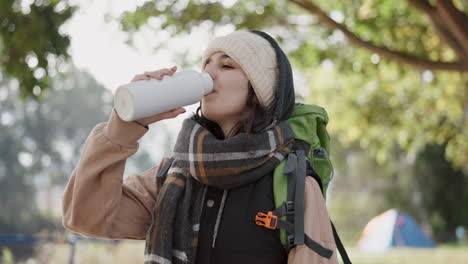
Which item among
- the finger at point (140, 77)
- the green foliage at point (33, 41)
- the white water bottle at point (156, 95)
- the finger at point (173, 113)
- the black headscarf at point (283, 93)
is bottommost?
the green foliage at point (33, 41)

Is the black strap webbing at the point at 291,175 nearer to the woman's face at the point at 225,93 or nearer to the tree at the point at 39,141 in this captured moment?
the woman's face at the point at 225,93

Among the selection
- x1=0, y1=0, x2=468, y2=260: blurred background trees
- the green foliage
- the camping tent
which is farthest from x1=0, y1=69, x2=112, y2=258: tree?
the green foliage

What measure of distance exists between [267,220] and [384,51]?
4331mm

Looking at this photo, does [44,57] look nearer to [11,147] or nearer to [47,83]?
[47,83]

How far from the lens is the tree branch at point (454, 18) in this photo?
5.07 m

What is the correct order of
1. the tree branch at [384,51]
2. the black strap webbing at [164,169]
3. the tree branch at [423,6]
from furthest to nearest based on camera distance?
the tree branch at [384,51] < the tree branch at [423,6] < the black strap webbing at [164,169]

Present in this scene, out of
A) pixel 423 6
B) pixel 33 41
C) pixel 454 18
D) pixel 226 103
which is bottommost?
pixel 454 18

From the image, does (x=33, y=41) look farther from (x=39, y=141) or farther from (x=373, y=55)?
(x=39, y=141)

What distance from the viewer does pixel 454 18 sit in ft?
16.9

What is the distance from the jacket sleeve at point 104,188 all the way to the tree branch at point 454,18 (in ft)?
13.5

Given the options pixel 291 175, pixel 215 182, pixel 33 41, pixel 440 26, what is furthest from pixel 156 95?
pixel 440 26

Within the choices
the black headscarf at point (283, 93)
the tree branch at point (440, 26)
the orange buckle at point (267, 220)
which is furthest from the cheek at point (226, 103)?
the tree branch at point (440, 26)

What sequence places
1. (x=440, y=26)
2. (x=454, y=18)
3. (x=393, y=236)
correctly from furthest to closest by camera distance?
(x=393, y=236) → (x=440, y=26) → (x=454, y=18)

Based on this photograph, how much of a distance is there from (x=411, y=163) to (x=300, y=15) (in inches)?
734
